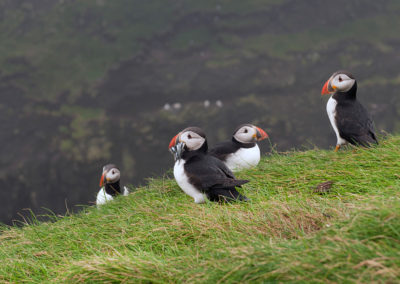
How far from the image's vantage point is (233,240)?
3205 millimetres

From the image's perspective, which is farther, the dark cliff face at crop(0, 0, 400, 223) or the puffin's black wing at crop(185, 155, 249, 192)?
the dark cliff face at crop(0, 0, 400, 223)

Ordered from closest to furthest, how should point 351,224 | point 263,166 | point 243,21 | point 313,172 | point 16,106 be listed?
1. point 351,224
2. point 313,172
3. point 263,166
4. point 16,106
5. point 243,21

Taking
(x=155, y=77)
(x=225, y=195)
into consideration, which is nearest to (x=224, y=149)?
(x=225, y=195)

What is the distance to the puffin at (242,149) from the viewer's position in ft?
20.5

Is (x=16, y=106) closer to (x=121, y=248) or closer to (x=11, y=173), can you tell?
(x=11, y=173)

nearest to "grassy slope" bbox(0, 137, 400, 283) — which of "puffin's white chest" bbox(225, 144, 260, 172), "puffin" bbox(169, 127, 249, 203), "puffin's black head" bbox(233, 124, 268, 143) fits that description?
"puffin" bbox(169, 127, 249, 203)

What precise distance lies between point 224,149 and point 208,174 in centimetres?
177

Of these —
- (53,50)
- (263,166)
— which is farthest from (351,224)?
(53,50)

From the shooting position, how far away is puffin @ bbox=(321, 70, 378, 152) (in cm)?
568

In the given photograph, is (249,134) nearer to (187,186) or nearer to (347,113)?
(347,113)

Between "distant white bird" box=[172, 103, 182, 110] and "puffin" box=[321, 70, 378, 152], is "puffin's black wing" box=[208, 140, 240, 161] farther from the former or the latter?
"distant white bird" box=[172, 103, 182, 110]

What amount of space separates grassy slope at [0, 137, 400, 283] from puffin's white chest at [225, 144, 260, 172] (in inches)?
21.1

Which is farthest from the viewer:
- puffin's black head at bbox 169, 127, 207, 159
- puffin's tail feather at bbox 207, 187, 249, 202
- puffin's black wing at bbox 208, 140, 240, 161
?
puffin's black wing at bbox 208, 140, 240, 161

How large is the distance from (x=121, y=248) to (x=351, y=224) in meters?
1.95
